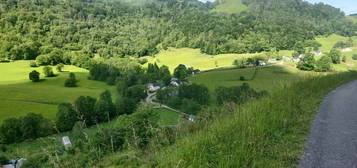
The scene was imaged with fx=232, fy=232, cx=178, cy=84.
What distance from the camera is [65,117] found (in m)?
38.0

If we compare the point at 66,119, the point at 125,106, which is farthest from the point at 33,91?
the point at 66,119

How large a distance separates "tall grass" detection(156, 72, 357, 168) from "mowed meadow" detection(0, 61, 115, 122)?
1750 inches

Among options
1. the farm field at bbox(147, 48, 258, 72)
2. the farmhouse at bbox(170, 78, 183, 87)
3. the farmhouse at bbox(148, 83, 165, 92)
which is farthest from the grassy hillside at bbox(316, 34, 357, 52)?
the farmhouse at bbox(148, 83, 165, 92)

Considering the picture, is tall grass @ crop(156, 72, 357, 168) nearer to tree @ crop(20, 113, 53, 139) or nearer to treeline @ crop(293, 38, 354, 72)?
tree @ crop(20, 113, 53, 139)

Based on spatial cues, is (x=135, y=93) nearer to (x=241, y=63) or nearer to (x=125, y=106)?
(x=125, y=106)

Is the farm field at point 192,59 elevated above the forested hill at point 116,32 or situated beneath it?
situated beneath

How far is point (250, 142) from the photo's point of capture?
13.7 ft

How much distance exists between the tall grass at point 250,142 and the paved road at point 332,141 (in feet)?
0.60

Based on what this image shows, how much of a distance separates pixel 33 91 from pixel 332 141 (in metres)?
68.3

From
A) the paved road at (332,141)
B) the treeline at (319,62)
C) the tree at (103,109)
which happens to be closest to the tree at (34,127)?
the tree at (103,109)

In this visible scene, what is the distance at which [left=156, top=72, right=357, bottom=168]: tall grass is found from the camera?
3891 mm

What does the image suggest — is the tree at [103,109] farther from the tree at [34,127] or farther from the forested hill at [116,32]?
the forested hill at [116,32]

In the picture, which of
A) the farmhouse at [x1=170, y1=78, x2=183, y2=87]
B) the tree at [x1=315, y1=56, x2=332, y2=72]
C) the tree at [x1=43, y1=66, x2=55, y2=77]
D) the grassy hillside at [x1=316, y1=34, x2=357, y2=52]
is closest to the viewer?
the tree at [x1=315, y1=56, x2=332, y2=72]

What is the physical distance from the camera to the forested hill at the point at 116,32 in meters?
110
